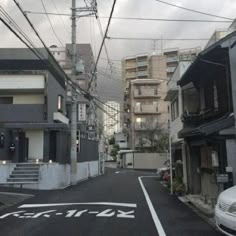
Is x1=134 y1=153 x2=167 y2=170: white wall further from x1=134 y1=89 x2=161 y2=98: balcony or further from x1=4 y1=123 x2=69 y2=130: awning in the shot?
x1=4 y1=123 x2=69 y2=130: awning

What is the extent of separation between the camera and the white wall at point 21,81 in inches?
1289

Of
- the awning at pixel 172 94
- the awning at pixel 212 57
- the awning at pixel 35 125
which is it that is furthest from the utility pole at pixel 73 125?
the awning at pixel 212 57

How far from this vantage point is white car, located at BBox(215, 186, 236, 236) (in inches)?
341

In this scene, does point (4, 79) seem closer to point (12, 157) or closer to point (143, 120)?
point (12, 157)

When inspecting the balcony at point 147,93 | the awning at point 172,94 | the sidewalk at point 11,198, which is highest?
the balcony at point 147,93

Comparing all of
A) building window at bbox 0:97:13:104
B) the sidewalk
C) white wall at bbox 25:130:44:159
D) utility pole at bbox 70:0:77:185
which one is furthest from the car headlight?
building window at bbox 0:97:13:104

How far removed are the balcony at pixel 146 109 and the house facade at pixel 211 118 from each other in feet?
183

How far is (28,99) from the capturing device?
34.2 m

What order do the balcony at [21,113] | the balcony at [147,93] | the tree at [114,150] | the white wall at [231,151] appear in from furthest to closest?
the tree at [114,150]
the balcony at [147,93]
the balcony at [21,113]
the white wall at [231,151]

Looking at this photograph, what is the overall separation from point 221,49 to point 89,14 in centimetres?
1411

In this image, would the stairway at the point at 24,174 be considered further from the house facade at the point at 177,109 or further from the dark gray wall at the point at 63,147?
the house facade at the point at 177,109

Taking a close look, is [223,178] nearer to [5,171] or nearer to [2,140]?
[5,171]

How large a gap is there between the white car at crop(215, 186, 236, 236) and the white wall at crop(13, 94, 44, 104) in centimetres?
2601

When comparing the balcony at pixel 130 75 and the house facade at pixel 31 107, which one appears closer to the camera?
the house facade at pixel 31 107
